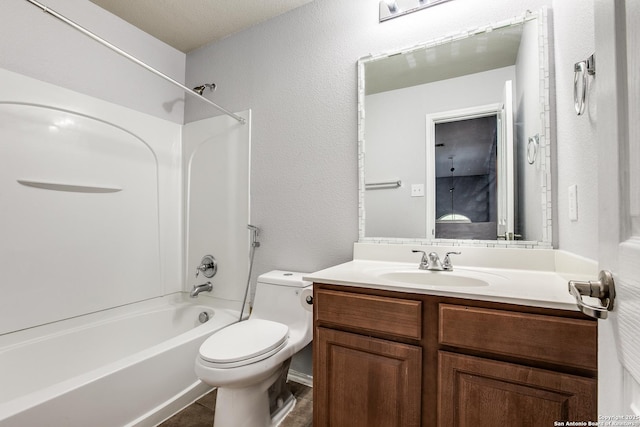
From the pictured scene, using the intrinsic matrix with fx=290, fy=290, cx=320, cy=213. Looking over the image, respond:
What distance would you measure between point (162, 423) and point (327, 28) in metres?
2.42

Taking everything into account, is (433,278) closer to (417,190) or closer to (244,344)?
(417,190)

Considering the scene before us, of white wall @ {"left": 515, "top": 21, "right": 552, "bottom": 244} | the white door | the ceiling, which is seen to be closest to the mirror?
white wall @ {"left": 515, "top": 21, "right": 552, "bottom": 244}

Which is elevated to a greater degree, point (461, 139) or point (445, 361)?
point (461, 139)

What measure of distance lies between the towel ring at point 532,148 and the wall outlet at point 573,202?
288 millimetres

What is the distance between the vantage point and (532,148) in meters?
1.34

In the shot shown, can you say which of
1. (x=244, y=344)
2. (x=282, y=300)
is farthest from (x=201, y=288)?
(x=244, y=344)

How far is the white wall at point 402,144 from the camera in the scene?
1512 mm

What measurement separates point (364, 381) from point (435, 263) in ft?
2.00

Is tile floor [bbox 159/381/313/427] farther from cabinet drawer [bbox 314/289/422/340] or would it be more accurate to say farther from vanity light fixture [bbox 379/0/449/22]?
vanity light fixture [bbox 379/0/449/22]

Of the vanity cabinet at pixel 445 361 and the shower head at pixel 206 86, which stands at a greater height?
the shower head at pixel 206 86

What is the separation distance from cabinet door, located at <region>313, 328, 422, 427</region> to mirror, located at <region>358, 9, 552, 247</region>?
2.23 ft

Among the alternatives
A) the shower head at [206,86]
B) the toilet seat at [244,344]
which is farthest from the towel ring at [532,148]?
the shower head at [206,86]

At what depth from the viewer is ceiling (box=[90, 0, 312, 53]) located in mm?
1899

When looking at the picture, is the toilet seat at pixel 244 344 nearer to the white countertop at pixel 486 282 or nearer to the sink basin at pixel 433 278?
the white countertop at pixel 486 282
